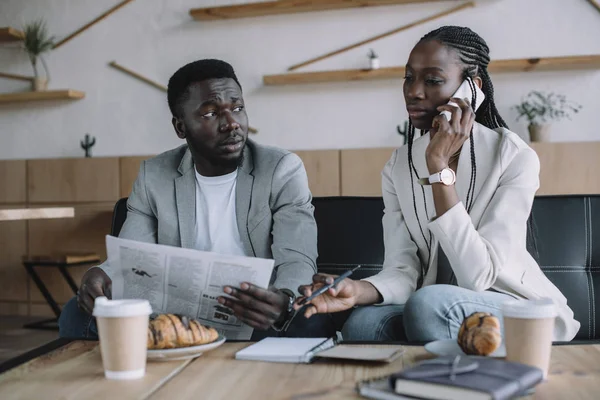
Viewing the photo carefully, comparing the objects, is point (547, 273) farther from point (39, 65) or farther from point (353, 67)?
point (39, 65)

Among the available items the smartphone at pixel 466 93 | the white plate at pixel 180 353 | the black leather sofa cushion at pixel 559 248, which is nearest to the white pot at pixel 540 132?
the black leather sofa cushion at pixel 559 248

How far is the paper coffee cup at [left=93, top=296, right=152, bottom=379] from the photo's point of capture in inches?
39.7

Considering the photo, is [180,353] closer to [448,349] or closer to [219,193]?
[448,349]

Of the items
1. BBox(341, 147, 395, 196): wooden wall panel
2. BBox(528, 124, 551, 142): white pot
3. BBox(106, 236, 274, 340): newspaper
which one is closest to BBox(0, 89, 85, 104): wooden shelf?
BBox(341, 147, 395, 196): wooden wall panel

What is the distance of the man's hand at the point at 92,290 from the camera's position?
1.69m

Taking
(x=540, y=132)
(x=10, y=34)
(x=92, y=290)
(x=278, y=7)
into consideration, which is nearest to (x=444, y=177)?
(x=92, y=290)

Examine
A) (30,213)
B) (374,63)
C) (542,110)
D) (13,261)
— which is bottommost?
(13,261)

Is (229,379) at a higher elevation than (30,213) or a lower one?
lower

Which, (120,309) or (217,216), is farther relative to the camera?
(217,216)

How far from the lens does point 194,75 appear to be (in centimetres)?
195

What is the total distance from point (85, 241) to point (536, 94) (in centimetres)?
310

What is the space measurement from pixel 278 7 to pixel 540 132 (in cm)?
181

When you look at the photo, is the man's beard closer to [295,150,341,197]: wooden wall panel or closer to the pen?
the pen

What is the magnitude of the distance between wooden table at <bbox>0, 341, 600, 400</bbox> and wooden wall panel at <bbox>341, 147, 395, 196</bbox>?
273cm
